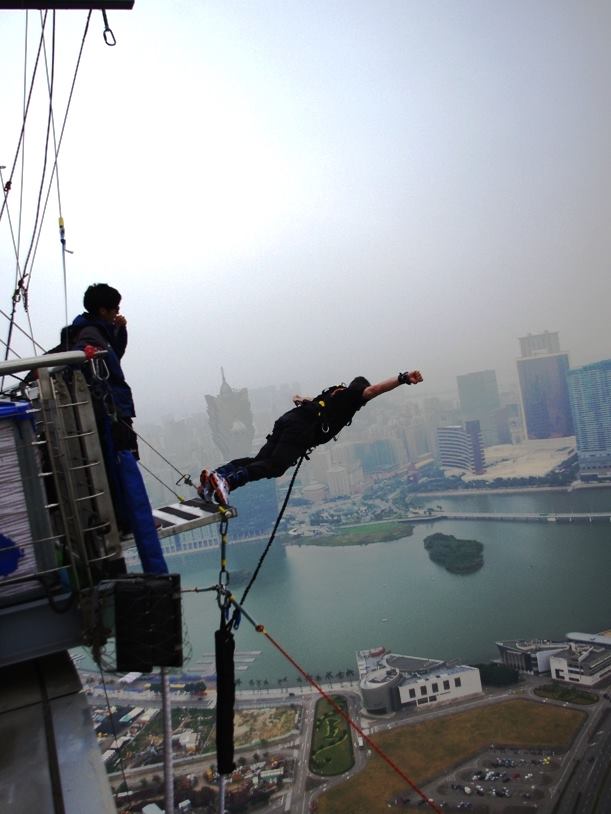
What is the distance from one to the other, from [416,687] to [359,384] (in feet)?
26.1

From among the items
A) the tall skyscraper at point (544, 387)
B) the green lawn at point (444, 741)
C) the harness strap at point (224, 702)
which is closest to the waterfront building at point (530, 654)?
the green lawn at point (444, 741)

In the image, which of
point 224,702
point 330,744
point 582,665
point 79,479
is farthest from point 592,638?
point 79,479

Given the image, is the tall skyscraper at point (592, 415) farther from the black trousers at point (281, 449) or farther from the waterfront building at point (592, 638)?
the black trousers at point (281, 449)

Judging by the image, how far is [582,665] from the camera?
907 centimetres

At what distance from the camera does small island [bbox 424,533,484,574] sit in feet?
50.1

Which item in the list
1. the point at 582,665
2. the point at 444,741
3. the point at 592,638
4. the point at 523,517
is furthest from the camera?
the point at 523,517

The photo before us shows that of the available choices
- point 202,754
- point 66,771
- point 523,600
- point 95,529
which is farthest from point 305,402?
point 523,600

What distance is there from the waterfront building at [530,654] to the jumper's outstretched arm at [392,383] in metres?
8.85

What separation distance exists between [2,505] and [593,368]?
23749 mm

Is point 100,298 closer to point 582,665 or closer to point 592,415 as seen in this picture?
point 582,665

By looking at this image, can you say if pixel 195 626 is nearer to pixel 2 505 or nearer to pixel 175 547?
pixel 175 547

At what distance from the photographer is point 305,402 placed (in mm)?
2344

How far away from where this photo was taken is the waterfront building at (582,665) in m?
8.91

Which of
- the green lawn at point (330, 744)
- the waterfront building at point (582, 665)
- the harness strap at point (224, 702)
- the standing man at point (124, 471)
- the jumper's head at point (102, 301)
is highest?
the jumper's head at point (102, 301)
